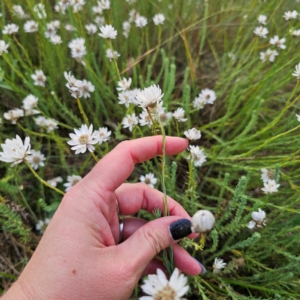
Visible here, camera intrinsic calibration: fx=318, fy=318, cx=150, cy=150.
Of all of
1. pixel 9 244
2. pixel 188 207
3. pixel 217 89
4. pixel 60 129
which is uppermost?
pixel 217 89

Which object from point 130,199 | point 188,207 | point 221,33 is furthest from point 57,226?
point 221,33

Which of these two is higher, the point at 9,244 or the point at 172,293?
the point at 172,293

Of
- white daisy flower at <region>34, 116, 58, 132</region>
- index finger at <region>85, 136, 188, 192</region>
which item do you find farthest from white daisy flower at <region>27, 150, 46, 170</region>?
index finger at <region>85, 136, 188, 192</region>

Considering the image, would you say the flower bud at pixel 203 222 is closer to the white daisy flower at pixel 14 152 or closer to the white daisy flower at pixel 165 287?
the white daisy flower at pixel 165 287

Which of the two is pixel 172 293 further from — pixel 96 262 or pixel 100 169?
pixel 100 169

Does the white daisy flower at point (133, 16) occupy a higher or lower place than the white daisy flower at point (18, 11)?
lower

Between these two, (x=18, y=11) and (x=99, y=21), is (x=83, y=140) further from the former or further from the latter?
(x=18, y=11)

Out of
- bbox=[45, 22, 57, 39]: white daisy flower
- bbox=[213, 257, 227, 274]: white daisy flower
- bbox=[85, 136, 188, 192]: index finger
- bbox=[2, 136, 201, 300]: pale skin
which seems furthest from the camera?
bbox=[45, 22, 57, 39]: white daisy flower

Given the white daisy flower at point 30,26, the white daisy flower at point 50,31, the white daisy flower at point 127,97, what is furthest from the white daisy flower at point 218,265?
the white daisy flower at point 30,26

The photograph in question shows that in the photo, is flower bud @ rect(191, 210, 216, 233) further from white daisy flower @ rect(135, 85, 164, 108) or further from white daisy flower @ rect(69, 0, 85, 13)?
white daisy flower @ rect(69, 0, 85, 13)
